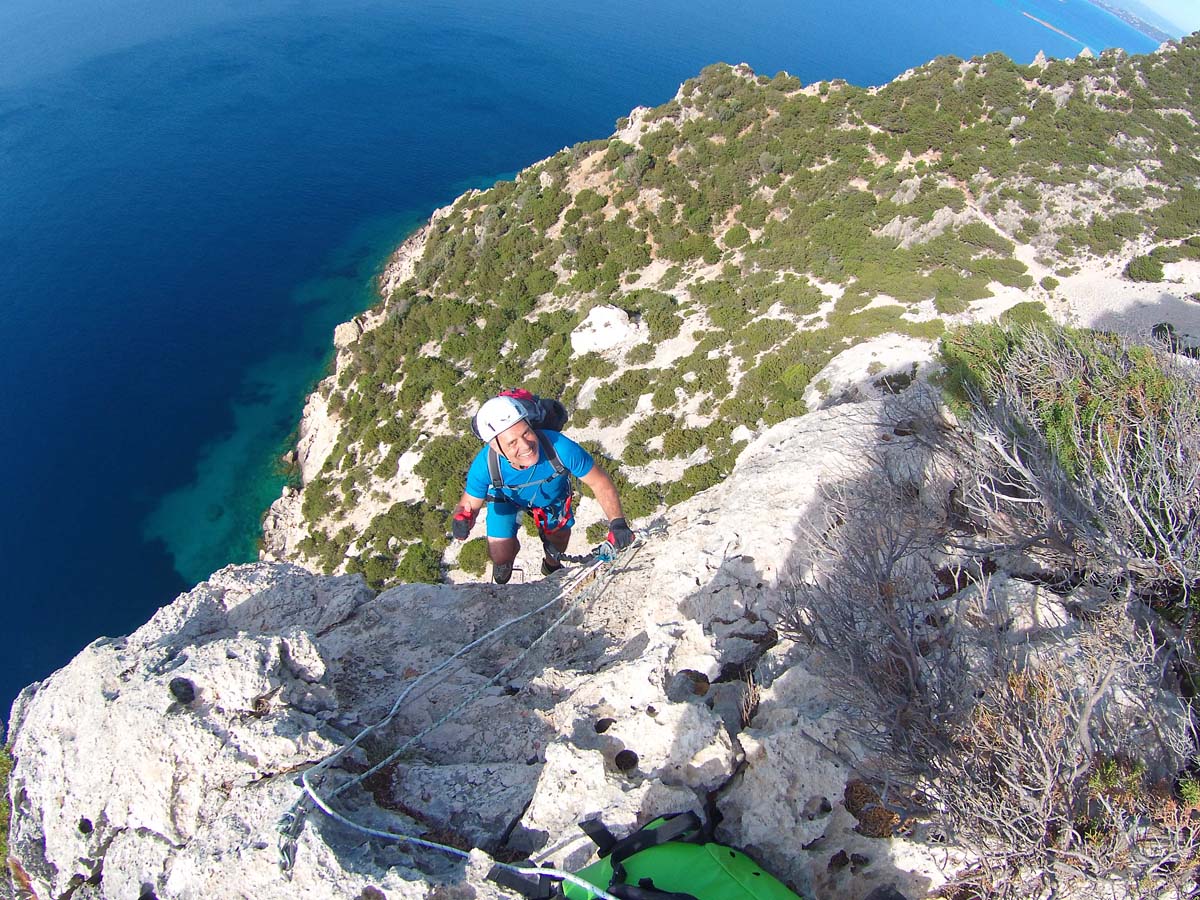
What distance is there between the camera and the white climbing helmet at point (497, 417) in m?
6.75

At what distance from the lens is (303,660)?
5898 millimetres

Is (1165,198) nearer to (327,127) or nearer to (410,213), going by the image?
(410,213)

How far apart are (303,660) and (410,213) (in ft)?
173

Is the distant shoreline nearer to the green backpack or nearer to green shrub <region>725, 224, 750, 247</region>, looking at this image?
green shrub <region>725, 224, 750, 247</region>

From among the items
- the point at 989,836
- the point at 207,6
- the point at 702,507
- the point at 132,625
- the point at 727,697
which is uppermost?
the point at 207,6

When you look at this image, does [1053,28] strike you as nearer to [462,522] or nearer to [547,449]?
[547,449]

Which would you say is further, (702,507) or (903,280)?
(903,280)

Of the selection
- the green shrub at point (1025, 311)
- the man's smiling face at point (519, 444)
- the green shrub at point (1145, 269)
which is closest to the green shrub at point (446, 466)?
the man's smiling face at point (519, 444)

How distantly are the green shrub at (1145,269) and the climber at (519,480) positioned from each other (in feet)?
79.5

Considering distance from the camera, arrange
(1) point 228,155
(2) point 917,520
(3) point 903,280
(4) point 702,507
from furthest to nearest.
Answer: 1. (1) point 228,155
2. (3) point 903,280
3. (4) point 702,507
4. (2) point 917,520

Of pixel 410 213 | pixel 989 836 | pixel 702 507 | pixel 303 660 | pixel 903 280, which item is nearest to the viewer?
pixel 989 836

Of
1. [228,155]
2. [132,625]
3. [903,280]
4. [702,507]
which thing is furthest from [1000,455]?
[228,155]

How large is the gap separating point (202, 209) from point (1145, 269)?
65.9 m

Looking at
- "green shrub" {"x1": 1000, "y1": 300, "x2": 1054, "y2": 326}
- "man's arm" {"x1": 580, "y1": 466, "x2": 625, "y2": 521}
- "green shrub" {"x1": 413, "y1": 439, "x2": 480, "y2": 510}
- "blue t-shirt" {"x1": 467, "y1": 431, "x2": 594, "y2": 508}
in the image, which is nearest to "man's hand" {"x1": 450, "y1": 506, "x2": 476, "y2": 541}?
"blue t-shirt" {"x1": 467, "y1": 431, "x2": 594, "y2": 508}
